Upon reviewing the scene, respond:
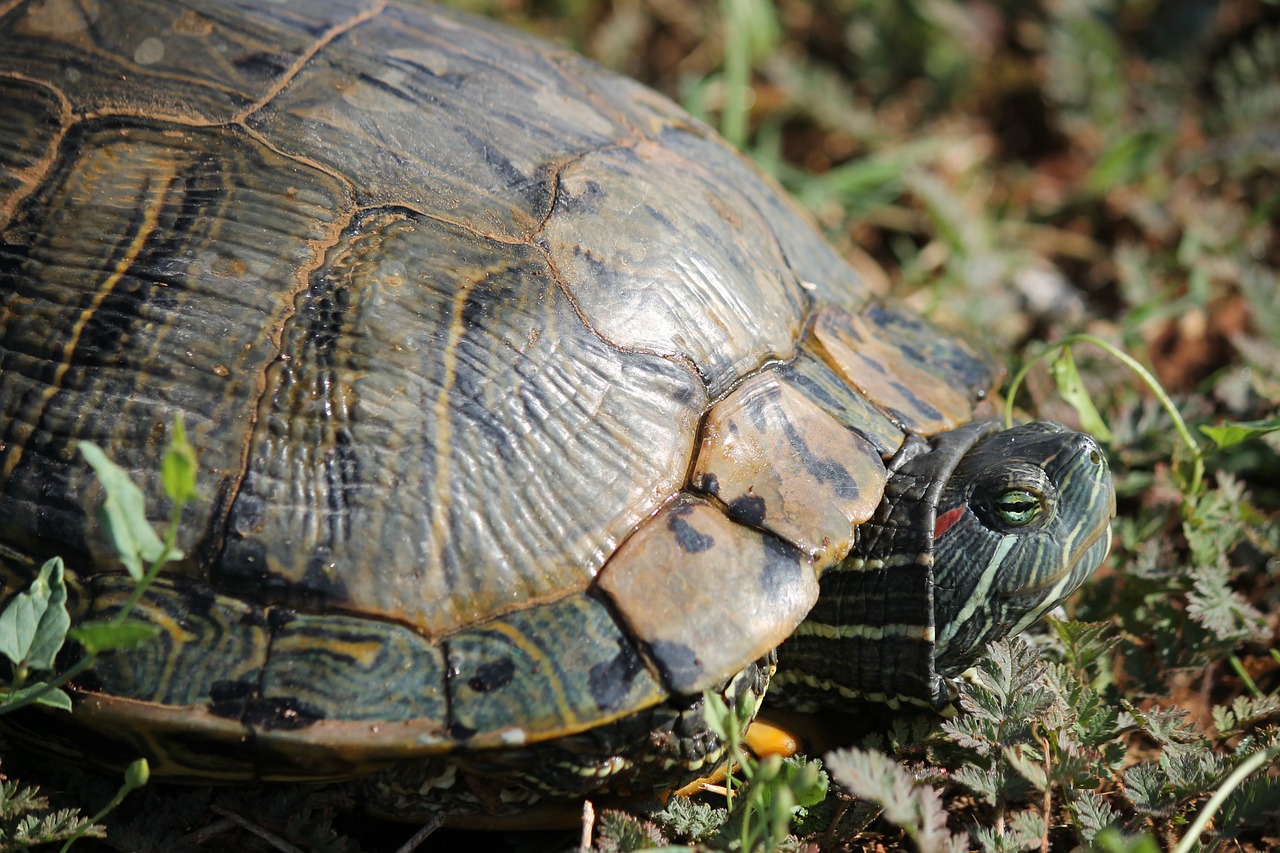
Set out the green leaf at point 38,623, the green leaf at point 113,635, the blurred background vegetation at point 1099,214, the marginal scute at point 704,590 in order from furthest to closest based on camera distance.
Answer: the blurred background vegetation at point 1099,214 → the marginal scute at point 704,590 → the green leaf at point 38,623 → the green leaf at point 113,635

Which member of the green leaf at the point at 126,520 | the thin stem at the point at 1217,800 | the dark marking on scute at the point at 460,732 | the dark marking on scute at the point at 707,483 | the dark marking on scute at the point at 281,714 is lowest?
the thin stem at the point at 1217,800

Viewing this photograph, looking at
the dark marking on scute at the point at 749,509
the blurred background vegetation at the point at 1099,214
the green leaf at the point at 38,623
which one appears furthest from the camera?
the blurred background vegetation at the point at 1099,214

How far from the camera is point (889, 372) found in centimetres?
289

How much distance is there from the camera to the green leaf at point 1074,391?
3.14 metres

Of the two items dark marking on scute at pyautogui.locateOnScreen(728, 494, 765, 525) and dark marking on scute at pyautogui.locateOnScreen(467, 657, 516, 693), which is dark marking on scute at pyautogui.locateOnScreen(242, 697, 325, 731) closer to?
dark marking on scute at pyautogui.locateOnScreen(467, 657, 516, 693)

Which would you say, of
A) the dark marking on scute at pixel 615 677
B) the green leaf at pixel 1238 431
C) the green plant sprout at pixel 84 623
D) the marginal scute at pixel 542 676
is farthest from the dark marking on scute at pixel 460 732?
the green leaf at pixel 1238 431

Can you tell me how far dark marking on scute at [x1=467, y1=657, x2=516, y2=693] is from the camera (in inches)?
86.4

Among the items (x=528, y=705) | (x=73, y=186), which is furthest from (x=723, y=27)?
(x=528, y=705)

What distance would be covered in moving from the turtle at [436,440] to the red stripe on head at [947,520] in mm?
13

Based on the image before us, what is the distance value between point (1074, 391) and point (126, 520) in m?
2.59

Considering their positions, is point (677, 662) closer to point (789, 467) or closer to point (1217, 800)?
point (789, 467)

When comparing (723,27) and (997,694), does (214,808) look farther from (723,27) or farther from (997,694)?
(723,27)

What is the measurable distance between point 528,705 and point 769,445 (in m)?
0.83

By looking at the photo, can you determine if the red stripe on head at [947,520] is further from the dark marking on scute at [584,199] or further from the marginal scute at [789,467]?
the dark marking on scute at [584,199]
